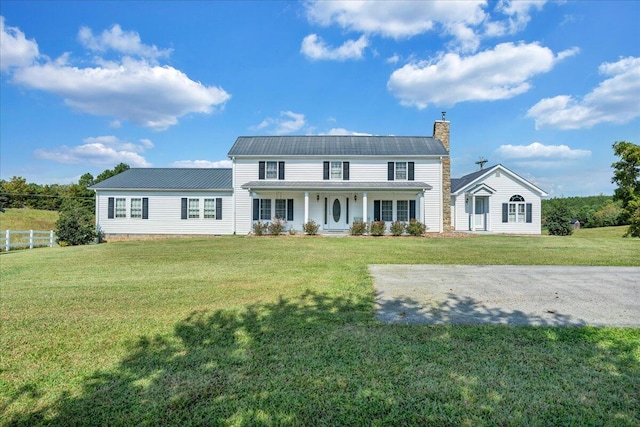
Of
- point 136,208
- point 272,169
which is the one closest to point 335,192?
point 272,169

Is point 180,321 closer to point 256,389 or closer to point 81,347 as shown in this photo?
point 81,347

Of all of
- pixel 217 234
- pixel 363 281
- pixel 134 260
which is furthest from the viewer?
pixel 217 234

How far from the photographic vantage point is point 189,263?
980cm

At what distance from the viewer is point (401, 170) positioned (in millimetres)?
22297

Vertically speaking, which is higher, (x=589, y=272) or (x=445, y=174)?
(x=445, y=174)

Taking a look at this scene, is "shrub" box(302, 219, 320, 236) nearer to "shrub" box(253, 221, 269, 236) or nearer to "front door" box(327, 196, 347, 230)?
"shrub" box(253, 221, 269, 236)

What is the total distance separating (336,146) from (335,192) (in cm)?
335

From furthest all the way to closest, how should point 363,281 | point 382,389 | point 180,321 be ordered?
point 363,281
point 180,321
point 382,389

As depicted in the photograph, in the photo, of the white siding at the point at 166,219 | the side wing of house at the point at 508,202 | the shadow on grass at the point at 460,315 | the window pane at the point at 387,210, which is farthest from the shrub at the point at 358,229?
the shadow on grass at the point at 460,315

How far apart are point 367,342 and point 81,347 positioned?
2.96 meters

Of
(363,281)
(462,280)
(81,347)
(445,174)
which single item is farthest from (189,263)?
(445,174)

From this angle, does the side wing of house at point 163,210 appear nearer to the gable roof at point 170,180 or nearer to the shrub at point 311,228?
the gable roof at point 170,180

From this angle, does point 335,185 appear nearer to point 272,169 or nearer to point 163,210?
point 272,169

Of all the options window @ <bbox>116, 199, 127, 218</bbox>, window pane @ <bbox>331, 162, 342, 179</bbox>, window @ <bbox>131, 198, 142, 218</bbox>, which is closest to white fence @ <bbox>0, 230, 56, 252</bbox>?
window @ <bbox>116, 199, 127, 218</bbox>
